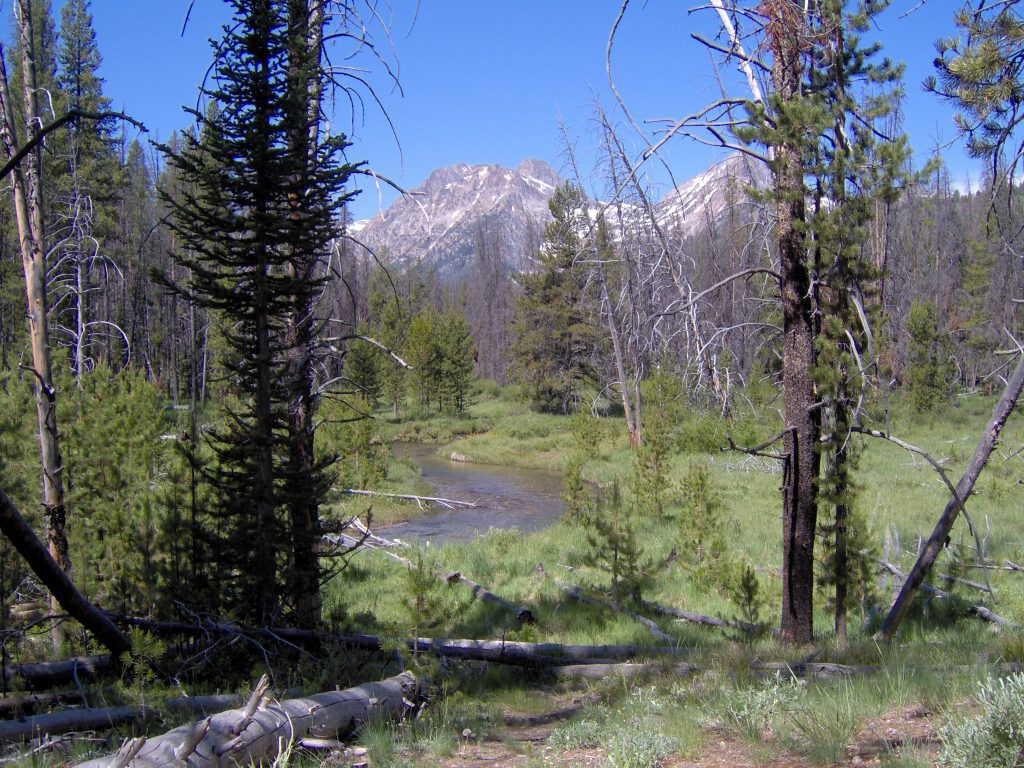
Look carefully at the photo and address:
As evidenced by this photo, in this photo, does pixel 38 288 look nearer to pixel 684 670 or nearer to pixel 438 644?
pixel 438 644

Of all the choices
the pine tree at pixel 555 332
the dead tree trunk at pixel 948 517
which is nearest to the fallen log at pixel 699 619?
the dead tree trunk at pixel 948 517

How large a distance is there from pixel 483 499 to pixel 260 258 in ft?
50.4

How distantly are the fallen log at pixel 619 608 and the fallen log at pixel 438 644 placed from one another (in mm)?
1329

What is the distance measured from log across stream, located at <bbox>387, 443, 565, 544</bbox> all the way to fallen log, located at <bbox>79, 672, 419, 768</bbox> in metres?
10.1

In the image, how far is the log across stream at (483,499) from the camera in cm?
1698

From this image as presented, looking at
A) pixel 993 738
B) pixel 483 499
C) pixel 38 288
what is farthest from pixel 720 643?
pixel 483 499

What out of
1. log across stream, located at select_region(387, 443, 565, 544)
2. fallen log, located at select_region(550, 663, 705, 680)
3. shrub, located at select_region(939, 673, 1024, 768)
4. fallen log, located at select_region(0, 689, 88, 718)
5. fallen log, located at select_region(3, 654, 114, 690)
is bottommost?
log across stream, located at select_region(387, 443, 565, 544)

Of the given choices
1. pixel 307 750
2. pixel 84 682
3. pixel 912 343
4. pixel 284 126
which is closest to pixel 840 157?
pixel 284 126

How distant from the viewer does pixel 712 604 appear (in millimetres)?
9680

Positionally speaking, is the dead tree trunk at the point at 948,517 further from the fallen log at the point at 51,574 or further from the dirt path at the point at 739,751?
the fallen log at the point at 51,574

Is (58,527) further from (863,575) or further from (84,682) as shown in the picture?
(863,575)

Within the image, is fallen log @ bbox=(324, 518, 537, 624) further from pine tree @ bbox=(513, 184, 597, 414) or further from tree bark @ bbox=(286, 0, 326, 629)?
pine tree @ bbox=(513, 184, 597, 414)

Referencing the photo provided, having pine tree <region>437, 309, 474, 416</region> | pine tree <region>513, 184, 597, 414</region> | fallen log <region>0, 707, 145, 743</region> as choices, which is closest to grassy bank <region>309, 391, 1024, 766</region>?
fallen log <region>0, 707, 145, 743</region>

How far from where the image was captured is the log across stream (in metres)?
17.0
